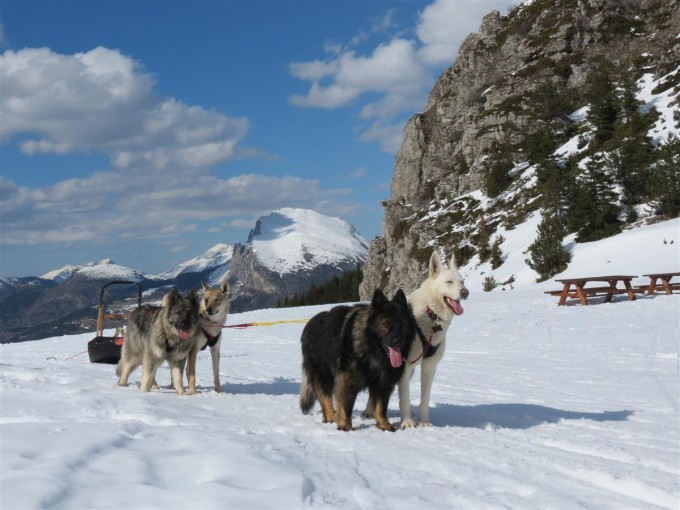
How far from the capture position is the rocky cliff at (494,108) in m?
67.1

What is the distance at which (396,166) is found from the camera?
101m

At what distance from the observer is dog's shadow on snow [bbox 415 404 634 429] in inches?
291

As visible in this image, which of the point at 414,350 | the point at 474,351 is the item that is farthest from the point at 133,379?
the point at 474,351

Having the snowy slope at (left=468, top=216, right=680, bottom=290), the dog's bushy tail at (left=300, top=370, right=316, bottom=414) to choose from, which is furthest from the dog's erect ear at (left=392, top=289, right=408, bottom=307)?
the snowy slope at (left=468, top=216, right=680, bottom=290)

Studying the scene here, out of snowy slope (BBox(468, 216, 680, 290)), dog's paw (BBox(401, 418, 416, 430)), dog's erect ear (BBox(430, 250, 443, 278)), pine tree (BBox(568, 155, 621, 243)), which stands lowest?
dog's paw (BBox(401, 418, 416, 430))

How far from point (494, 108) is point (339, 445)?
81.4 meters

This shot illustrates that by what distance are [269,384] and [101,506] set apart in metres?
7.73

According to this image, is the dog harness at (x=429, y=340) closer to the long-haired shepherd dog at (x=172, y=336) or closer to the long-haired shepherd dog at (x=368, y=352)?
the long-haired shepherd dog at (x=368, y=352)

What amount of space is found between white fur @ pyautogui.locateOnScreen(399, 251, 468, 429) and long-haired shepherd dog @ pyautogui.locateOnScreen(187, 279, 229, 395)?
387 centimetres

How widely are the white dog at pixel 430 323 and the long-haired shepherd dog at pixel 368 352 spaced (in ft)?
0.67

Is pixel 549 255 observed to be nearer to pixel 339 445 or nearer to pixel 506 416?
pixel 506 416

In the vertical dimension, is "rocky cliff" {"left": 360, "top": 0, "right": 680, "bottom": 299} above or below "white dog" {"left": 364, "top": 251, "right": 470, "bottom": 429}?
above

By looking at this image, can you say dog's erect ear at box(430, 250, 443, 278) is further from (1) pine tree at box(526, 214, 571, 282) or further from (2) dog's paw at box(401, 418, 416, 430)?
(1) pine tree at box(526, 214, 571, 282)

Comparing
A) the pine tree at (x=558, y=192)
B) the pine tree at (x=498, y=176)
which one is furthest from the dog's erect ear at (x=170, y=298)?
the pine tree at (x=498, y=176)
